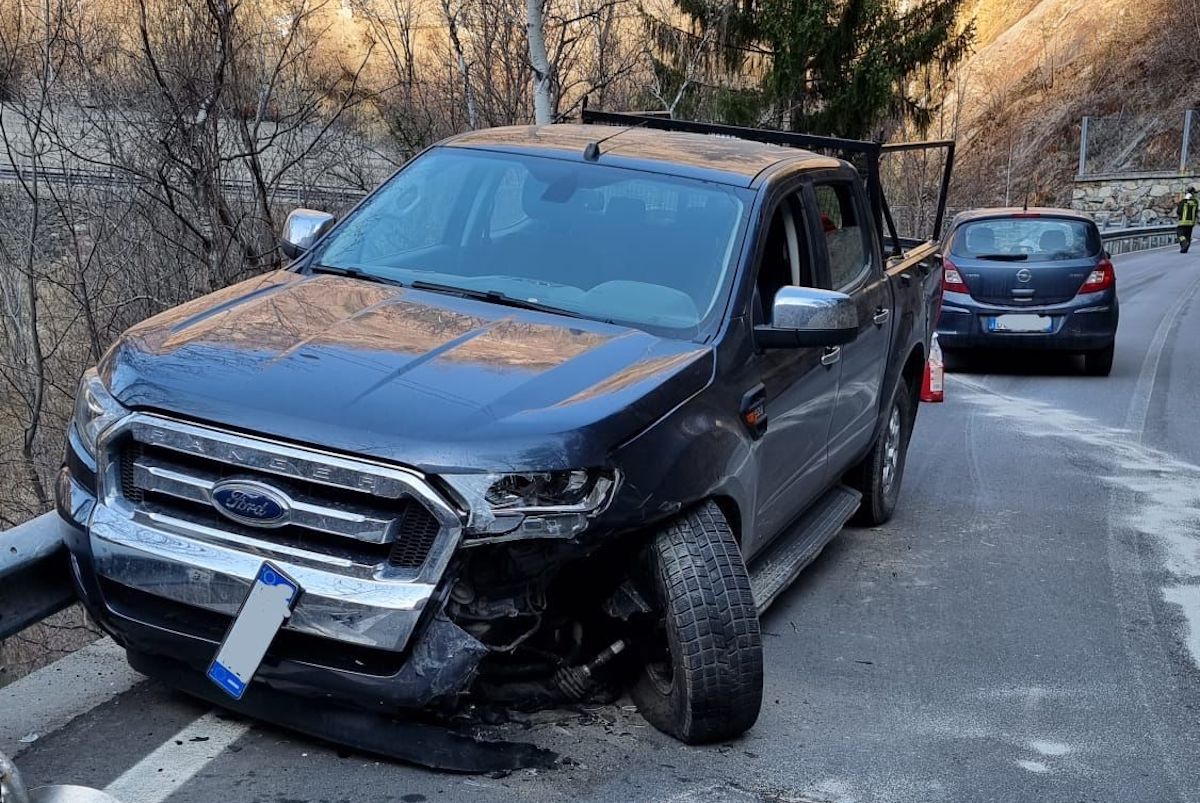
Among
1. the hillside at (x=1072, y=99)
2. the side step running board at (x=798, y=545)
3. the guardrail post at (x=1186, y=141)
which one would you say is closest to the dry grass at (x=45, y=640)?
the side step running board at (x=798, y=545)

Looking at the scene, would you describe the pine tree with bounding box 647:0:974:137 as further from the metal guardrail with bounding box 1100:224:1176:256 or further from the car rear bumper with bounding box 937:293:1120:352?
the car rear bumper with bounding box 937:293:1120:352

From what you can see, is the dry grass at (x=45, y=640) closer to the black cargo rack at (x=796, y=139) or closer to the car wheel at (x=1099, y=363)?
the black cargo rack at (x=796, y=139)

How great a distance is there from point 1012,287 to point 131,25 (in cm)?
857

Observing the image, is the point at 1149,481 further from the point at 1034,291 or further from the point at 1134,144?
the point at 1134,144

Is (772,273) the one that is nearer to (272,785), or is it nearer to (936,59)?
(272,785)

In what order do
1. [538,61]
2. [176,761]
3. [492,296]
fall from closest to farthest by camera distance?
[176,761] < [492,296] < [538,61]

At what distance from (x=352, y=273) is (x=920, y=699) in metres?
2.59

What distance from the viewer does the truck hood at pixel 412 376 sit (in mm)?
3641

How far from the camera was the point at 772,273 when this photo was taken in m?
5.35

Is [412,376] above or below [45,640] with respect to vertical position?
above

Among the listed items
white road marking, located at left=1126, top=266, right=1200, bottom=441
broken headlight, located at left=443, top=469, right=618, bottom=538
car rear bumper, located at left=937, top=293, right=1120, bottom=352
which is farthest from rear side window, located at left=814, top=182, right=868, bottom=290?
car rear bumper, located at left=937, top=293, right=1120, bottom=352

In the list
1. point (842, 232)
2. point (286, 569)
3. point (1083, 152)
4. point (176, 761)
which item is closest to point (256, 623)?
point (286, 569)

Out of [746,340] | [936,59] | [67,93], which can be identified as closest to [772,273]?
[746,340]

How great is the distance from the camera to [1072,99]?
5491 centimetres
